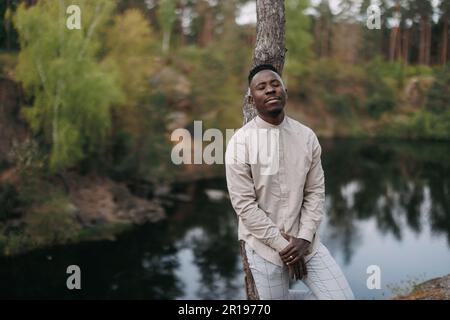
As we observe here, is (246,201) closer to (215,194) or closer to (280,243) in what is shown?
(280,243)

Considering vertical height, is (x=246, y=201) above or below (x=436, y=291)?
above

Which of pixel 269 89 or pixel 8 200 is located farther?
pixel 8 200

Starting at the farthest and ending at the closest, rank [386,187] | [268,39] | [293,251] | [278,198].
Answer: [386,187]
[268,39]
[278,198]
[293,251]

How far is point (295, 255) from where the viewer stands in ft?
8.84

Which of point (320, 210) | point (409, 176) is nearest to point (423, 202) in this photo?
point (409, 176)

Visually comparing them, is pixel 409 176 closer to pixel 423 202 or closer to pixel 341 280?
pixel 423 202

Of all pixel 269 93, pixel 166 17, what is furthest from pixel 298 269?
pixel 166 17

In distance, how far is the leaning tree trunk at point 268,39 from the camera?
4.27m

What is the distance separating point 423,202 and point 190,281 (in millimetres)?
9792

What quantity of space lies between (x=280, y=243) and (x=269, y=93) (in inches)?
32.6

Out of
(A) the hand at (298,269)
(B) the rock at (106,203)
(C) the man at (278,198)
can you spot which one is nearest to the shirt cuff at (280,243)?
(C) the man at (278,198)

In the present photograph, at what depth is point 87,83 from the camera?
16.4 m

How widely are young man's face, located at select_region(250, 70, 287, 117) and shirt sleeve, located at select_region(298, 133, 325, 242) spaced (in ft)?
0.90
